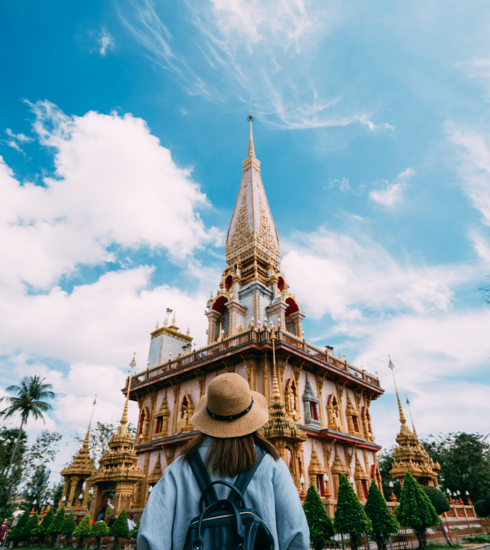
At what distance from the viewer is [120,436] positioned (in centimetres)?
1659

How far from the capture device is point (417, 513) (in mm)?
13812

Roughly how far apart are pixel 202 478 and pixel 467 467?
140 ft

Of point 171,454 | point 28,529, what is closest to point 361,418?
point 171,454

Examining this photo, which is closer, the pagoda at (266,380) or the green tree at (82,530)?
the green tree at (82,530)

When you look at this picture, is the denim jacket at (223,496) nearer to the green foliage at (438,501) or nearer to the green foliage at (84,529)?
the green foliage at (84,529)

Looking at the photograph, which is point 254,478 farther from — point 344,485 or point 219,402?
point 344,485

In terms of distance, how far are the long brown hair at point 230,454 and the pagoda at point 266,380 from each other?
1245 centimetres

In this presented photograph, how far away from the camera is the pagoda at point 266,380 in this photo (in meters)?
20.7

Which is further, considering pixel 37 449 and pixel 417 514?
pixel 37 449

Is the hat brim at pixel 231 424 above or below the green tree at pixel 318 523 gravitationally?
above

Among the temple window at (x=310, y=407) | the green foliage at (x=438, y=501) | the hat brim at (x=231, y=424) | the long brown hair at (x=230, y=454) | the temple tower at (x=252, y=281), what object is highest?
Result: the temple tower at (x=252, y=281)

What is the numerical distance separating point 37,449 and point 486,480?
40.5m

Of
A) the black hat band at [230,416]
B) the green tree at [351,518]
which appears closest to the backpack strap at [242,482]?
the black hat band at [230,416]

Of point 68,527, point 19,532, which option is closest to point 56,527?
point 68,527
